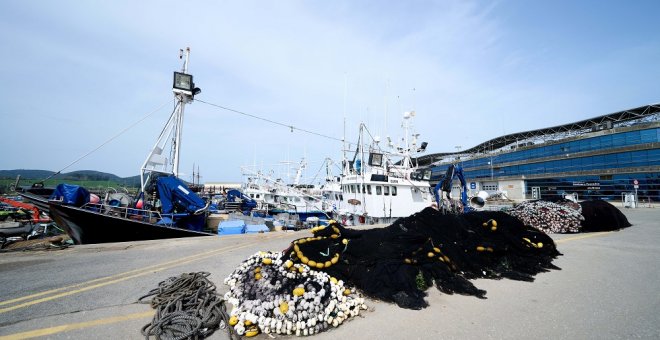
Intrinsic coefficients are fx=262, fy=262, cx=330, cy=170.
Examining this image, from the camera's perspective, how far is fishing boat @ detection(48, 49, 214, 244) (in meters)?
9.97

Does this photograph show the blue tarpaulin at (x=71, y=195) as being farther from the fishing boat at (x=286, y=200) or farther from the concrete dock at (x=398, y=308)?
the fishing boat at (x=286, y=200)

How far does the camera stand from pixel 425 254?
4754 millimetres

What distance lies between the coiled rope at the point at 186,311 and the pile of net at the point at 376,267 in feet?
0.70

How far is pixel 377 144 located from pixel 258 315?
16.5 metres

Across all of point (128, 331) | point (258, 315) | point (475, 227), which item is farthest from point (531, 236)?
point (128, 331)

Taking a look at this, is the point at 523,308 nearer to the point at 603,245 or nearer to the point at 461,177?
the point at 603,245

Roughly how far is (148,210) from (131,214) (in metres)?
0.61

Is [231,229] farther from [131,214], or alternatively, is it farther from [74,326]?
[74,326]

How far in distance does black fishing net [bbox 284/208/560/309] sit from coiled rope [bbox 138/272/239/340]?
1.33 meters

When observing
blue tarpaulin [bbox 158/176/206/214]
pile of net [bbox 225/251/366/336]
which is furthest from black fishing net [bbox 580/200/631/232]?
blue tarpaulin [bbox 158/176/206/214]

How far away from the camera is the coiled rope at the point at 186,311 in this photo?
9.55 feet

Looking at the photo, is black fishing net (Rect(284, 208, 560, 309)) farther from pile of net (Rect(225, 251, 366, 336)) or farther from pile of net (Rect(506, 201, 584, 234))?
pile of net (Rect(506, 201, 584, 234))

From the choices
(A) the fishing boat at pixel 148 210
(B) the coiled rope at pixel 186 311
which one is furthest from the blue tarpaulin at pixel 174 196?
(B) the coiled rope at pixel 186 311

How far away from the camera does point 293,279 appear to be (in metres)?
3.66
